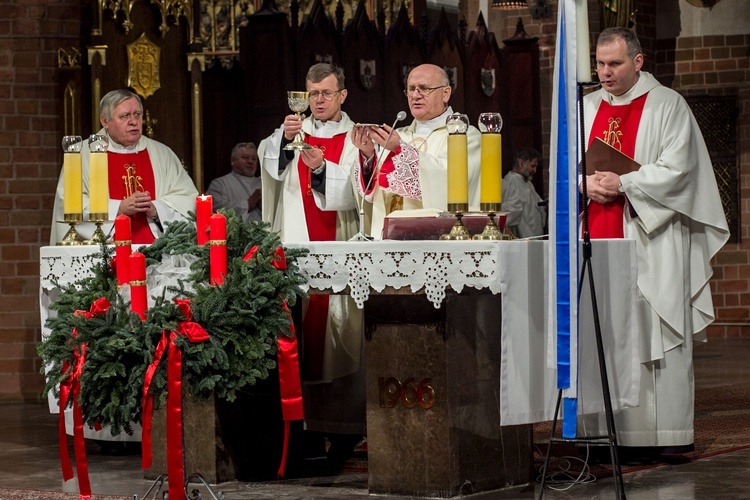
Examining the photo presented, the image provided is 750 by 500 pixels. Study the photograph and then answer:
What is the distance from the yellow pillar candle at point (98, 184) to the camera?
5797 mm

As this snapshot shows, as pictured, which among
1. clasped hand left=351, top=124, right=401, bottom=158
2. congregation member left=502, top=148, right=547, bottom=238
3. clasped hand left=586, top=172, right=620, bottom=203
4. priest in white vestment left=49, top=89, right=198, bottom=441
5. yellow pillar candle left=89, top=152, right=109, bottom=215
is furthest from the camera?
congregation member left=502, top=148, right=547, bottom=238

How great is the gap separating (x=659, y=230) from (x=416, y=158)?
1.21 metres

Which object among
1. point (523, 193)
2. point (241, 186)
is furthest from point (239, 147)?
point (523, 193)

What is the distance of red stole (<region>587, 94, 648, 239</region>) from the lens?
6270 mm

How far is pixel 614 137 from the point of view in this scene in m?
6.42

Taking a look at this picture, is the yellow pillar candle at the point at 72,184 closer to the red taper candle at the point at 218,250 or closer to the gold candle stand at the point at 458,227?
the red taper candle at the point at 218,250

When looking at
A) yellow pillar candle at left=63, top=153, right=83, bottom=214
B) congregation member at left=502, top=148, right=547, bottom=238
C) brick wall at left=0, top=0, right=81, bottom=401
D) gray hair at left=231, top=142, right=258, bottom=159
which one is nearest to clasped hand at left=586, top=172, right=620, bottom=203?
yellow pillar candle at left=63, top=153, right=83, bottom=214

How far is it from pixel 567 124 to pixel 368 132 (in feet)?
4.25

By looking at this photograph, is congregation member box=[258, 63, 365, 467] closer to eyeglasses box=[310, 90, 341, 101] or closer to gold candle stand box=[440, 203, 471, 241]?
eyeglasses box=[310, 90, 341, 101]

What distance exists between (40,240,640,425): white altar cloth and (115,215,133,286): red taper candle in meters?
0.65

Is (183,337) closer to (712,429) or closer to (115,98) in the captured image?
(115,98)

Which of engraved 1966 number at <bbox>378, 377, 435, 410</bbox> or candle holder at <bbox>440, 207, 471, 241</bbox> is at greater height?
candle holder at <bbox>440, 207, 471, 241</bbox>

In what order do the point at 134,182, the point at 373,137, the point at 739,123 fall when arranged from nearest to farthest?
1. the point at 373,137
2. the point at 134,182
3. the point at 739,123

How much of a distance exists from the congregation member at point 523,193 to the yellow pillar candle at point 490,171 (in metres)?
7.33
